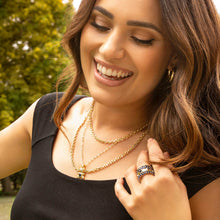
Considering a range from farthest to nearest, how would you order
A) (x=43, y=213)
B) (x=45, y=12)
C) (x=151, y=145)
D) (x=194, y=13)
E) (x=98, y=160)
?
(x=45, y=12) < (x=98, y=160) < (x=43, y=213) < (x=151, y=145) < (x=194, y=13)

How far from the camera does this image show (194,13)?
1.79 metres

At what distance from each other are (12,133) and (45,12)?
38.3ft

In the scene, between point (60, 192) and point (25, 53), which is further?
point (25, 53)

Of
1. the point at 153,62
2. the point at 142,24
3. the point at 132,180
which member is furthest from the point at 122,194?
the point at 142,24

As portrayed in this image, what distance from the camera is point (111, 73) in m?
1.96

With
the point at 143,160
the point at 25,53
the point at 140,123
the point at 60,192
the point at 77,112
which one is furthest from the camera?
the point at 25,53

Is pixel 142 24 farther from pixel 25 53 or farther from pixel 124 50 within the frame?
pixel 25 53

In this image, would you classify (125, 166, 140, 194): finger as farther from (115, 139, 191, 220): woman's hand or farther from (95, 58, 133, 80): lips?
(95, 58, 133, 80): lips

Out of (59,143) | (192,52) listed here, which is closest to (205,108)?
(192,52)

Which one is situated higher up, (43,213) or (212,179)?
(212,179)

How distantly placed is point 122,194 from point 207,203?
415 millimetres

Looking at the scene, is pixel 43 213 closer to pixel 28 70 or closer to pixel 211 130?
pixel 211 130

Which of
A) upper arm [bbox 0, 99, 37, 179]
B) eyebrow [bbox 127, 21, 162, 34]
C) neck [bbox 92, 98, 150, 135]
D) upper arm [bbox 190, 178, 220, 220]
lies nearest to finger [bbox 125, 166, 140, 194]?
upper arm [bbox 190, 178, 220, 220]

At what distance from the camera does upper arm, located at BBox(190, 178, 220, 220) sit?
1.82 metres
